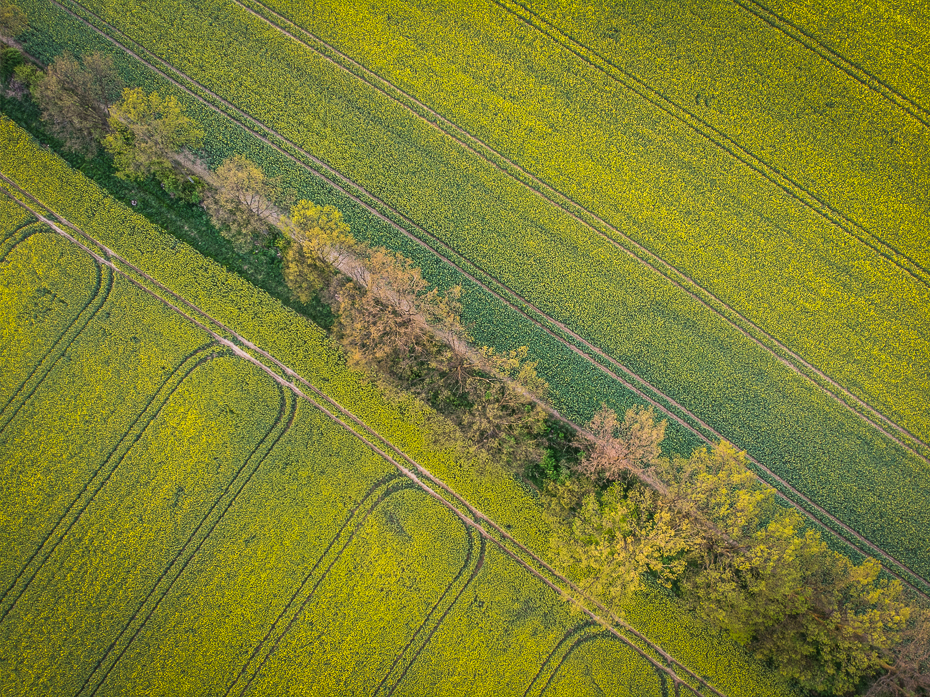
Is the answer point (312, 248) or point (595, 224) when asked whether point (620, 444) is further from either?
point (312, 248)

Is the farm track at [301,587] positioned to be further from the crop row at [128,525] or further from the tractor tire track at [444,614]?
the crop row at [128,525]

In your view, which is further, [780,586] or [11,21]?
[11,21]

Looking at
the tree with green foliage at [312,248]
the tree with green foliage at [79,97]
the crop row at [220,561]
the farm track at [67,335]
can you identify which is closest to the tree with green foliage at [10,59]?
the tree with green foliage at [79,97]

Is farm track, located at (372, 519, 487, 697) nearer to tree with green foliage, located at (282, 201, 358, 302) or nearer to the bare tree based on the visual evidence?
the bare tree

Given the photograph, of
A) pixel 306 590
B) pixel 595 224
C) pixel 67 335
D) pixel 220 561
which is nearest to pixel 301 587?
pixel 306 590

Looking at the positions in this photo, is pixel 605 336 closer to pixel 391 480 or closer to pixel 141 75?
pixel 391 480

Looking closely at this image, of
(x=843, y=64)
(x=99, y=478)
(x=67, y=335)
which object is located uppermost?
(x=843, y=64)

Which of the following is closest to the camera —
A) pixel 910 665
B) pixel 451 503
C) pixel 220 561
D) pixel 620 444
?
pixel 910 665
